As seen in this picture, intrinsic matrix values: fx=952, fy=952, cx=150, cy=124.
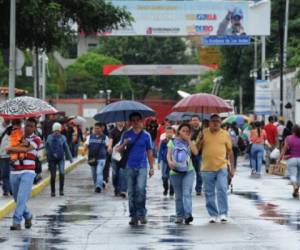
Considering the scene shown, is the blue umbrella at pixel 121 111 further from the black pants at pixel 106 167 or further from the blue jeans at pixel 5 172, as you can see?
the black pants at pixel 106 167

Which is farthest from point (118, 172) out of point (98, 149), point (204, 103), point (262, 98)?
point (262, 98)

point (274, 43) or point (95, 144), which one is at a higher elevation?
point (274, 43)

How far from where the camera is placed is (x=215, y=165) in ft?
49.8

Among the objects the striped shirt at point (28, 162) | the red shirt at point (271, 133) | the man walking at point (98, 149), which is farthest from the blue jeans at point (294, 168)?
the red shirt at point (271, 133)

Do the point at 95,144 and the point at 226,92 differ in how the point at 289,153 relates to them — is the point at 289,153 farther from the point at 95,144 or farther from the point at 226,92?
the point at 226,92

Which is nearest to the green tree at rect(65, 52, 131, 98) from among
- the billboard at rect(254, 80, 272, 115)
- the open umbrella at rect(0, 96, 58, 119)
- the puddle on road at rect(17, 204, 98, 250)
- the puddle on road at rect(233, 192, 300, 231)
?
the billboard at rect(254, 80, 272, 115)

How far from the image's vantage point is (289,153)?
20.6 metres

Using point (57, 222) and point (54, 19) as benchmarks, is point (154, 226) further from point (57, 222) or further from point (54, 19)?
point (54, 19)

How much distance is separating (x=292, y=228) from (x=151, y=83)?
87049 mm

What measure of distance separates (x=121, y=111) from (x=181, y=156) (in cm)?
491

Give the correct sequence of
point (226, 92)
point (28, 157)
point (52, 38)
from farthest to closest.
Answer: point (226, 92) < point (52, 38) < point (28, 157)

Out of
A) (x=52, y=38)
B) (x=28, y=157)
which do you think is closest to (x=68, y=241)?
(x=28, y=157)

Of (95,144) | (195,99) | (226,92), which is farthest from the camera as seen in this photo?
(226,92)

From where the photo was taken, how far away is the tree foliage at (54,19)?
26688 millimetres
